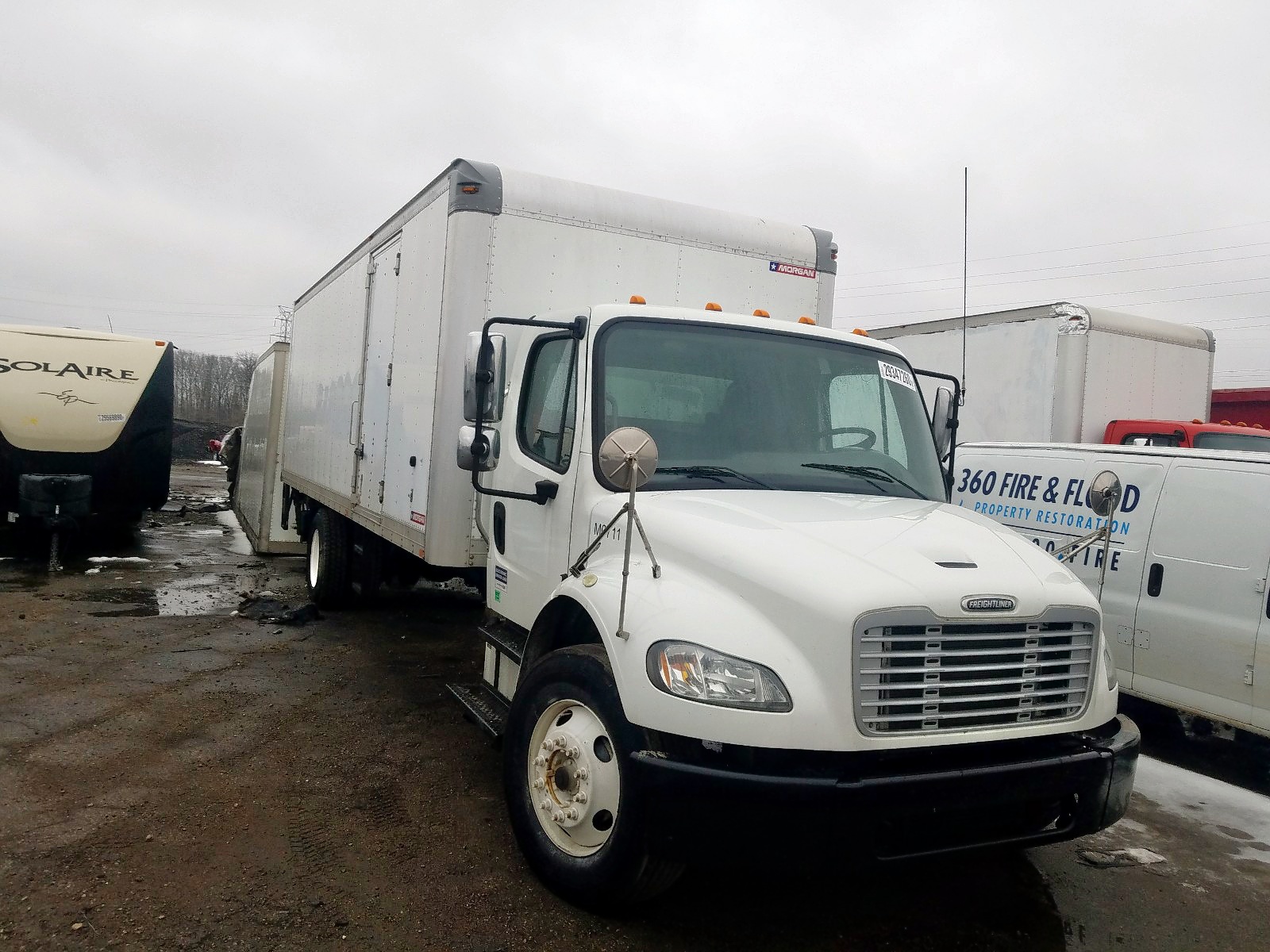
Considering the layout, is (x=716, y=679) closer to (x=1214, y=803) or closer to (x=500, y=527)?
(x=500, y=527)

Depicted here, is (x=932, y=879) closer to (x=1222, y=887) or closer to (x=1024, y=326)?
(x=1222, y=887)

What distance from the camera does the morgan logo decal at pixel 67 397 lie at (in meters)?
11.3

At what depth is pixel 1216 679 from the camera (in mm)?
5680

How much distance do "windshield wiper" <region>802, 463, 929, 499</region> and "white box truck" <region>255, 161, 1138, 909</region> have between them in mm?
18

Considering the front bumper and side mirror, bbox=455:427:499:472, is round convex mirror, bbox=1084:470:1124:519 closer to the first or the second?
the front bumper

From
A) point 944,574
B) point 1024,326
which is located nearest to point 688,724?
point 944,574

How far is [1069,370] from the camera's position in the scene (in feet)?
34.2

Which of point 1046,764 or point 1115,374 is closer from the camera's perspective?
point 1046,764

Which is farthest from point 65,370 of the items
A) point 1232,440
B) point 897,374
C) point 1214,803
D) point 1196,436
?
point 1232,440

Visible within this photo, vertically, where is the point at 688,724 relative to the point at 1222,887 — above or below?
above

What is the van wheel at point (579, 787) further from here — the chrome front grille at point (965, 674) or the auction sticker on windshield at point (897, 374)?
the auction sticker on windshield at point (897, 374)

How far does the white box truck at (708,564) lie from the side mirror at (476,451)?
2cm

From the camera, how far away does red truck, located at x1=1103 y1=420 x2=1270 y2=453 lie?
990 cm

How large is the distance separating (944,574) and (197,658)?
5.95 metres
